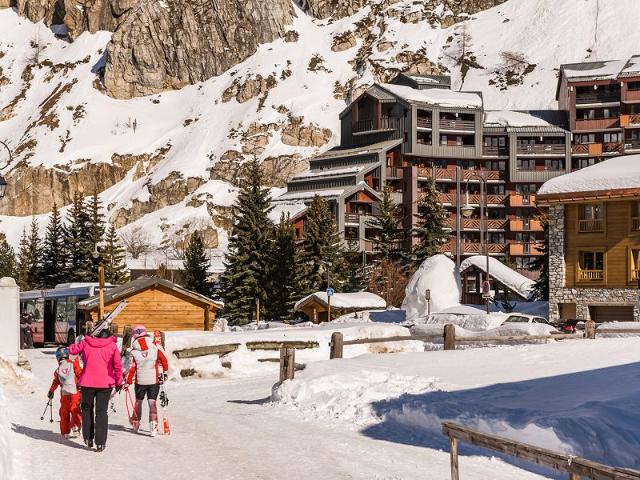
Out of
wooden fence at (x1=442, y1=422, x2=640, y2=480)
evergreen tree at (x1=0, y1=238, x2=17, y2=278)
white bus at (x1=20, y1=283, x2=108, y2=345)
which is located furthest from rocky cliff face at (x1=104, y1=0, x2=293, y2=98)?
wooden fence at (x1=442, y1=422, x2=640, y2=480)

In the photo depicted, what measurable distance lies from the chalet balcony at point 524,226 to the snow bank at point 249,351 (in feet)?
220

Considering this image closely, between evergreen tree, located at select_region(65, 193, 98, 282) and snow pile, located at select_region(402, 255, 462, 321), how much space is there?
82.9ft

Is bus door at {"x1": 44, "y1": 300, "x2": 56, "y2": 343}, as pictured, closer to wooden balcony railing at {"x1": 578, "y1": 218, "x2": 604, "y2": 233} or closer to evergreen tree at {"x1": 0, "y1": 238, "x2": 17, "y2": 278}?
wooden balcony railing at {"x1": 578, "y1": 218, "x2": 604, "y2": 233}

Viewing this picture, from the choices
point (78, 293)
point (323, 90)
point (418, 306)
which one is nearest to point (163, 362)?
point (78, 293)

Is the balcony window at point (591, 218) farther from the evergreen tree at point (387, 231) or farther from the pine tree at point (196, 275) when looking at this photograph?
the pine tree at point (196, 275)

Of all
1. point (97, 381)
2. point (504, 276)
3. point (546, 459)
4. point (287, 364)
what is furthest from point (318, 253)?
point (546, 459)

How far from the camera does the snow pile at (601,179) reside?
48.5m

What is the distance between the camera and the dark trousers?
51.4 ft

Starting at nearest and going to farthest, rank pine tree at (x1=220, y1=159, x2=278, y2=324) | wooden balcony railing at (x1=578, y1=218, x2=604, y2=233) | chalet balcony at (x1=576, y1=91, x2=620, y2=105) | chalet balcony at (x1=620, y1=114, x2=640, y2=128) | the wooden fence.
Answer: the wooden fence, wooden balcony railing at (x1=578, y1=218, x2=604, y2=233), pine tree at (x1=220, y1=159, x2=278, y2=324), chalet balcony at (x1=620, y1=114, x2=640, y2=128), chalet balcony at (x1=576, y1=91, x2=620, y2=105)

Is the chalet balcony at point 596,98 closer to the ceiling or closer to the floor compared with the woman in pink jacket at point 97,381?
closer to the ceiling

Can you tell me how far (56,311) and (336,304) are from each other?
18.4 metres

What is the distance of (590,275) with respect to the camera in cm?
5078

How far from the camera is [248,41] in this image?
173250 mm

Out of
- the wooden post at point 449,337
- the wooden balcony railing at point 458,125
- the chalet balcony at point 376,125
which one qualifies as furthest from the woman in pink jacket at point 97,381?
the chalet balcony at point 376,125
